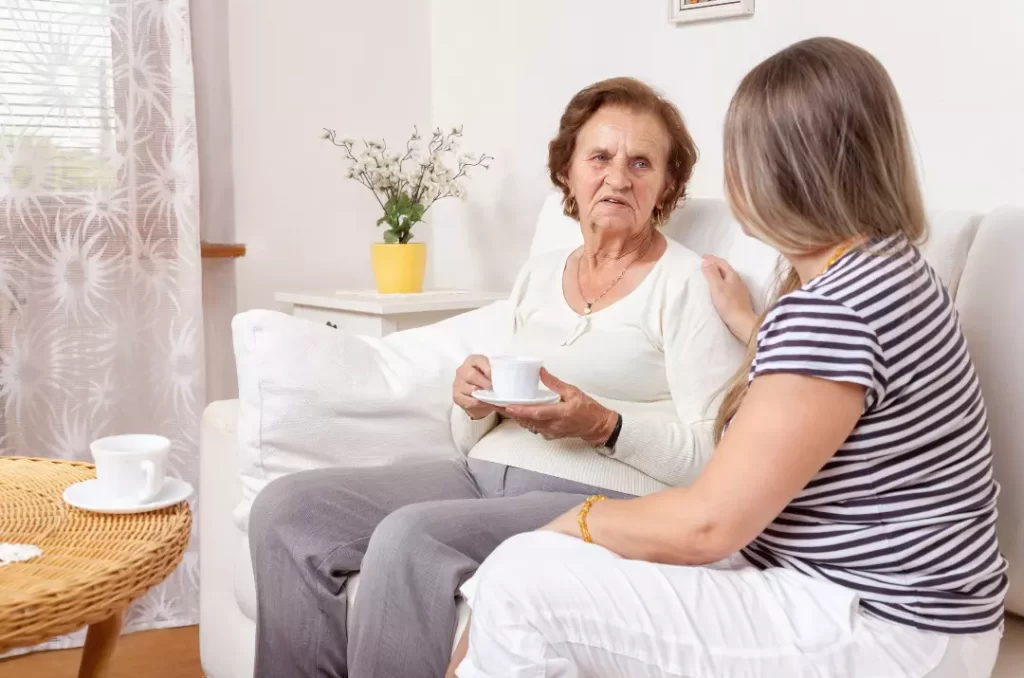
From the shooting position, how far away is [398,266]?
8.45 feet

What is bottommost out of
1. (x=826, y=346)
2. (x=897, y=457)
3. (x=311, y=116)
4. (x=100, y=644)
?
(x=100, y=644)

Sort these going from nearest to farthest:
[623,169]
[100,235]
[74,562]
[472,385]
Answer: [74,562], [472,385], [623,169], [100,235]

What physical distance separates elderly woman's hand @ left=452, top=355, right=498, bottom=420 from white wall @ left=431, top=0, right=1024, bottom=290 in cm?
80

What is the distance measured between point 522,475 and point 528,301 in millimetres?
398

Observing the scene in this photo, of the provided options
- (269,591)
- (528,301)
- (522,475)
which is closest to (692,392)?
(522,475)

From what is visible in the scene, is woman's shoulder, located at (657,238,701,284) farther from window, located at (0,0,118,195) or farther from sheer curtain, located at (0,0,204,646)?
window, located at (0,0,118,195)

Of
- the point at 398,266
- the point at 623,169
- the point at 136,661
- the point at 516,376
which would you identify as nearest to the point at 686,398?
the point at 516,376

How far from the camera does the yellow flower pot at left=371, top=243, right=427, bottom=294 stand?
2570mm

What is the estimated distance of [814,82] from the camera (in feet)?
3.41

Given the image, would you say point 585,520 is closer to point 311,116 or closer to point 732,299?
point 732,299

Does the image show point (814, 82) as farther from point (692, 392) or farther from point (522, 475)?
point (522, 475)

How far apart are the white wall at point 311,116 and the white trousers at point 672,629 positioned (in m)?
1.91

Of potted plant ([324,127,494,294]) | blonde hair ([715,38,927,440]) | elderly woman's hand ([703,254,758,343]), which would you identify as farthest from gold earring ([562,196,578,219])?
blonde hair ([715,38,927,440])

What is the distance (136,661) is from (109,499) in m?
1.17
